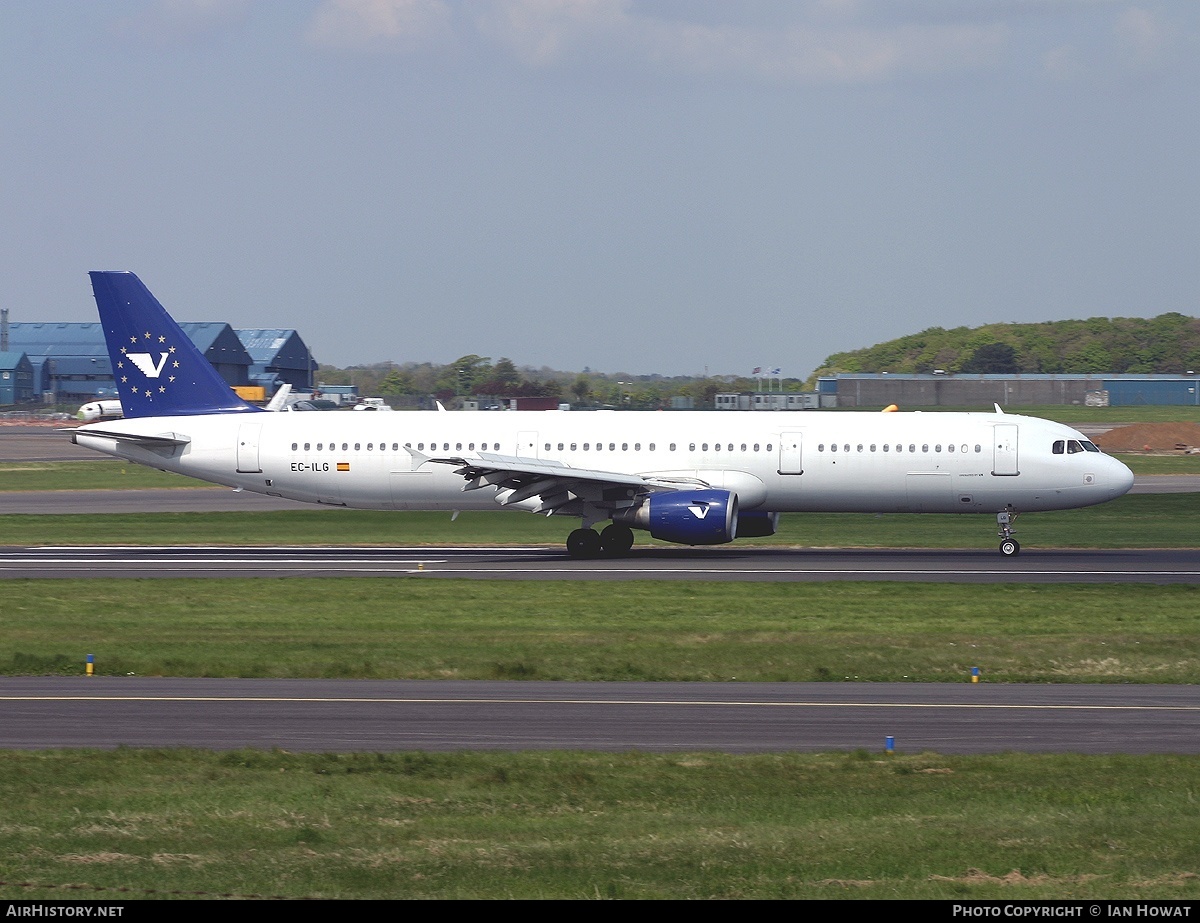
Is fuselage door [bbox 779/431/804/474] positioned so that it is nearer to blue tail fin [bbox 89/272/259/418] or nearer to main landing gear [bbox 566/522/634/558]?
main landing gear [bbox 566/522/634/558]

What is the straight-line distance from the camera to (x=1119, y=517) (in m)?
50.1

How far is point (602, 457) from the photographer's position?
130ft

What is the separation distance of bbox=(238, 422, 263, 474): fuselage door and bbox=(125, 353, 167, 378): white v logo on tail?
125 inches

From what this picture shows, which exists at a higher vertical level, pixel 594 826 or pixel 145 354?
pixel 145 354

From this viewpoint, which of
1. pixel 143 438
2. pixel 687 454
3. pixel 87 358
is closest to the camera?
pixel 687 454

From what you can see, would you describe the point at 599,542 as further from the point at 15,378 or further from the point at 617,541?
the point at 15,378

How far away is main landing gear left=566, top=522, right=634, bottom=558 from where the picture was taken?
3866 centimetres

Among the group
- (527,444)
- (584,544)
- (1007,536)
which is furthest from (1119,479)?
(527,444)

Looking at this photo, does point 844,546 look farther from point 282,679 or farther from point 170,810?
point 170,810

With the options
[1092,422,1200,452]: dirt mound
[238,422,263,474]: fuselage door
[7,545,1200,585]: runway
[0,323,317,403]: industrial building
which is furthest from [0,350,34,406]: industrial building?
[238,422,263,474]: fuselage door

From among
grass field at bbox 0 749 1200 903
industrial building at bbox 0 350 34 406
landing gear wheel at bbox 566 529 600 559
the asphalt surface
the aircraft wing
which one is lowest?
the asphalt surface

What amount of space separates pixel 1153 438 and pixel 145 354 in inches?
2830

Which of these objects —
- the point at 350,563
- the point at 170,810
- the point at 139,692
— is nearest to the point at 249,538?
the point at 350,563

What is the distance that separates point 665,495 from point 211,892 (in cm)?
2670
